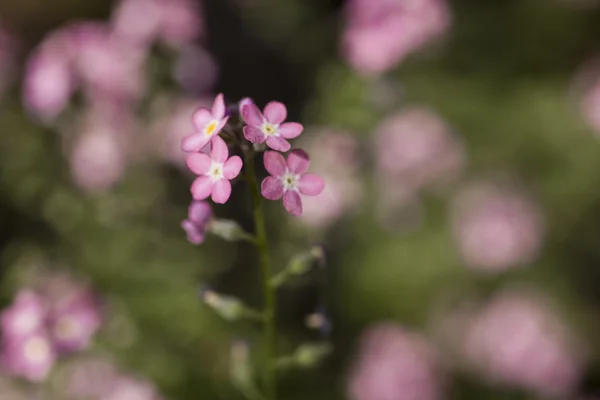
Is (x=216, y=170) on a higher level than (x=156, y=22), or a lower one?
lower

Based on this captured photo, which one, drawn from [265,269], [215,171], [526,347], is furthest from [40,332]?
[526,347]

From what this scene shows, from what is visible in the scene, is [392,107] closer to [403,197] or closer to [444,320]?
[403,197]

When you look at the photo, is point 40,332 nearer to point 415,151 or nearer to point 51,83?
point 51,83

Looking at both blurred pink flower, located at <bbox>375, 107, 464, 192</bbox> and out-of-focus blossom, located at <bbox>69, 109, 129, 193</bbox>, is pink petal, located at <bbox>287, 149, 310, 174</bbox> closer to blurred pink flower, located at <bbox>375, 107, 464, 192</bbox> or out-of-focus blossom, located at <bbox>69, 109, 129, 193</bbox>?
out-of-focus blossom, located at <bbox>69, 109, 129, 193</bbox>

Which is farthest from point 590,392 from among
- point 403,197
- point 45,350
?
point 45,350

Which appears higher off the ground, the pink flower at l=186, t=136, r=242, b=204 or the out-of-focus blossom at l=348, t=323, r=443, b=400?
the out-of-focus blossom at l=348, t=323, r=443, b=400

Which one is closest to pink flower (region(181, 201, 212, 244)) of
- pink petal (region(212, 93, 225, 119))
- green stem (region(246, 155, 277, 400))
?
green stem (region(246, 155, 277, 400))

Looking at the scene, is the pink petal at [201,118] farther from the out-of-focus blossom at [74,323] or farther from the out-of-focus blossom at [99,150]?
the out-of-focus blossom at [99,150]
